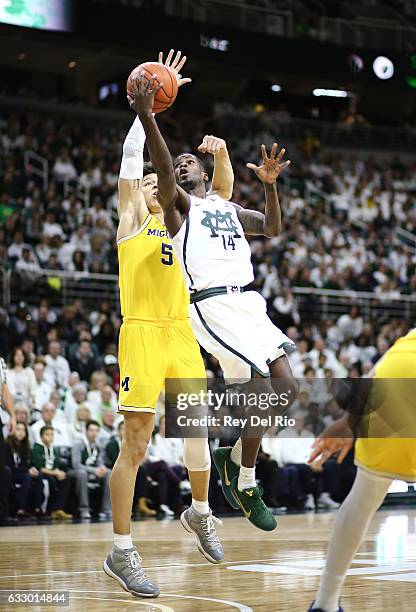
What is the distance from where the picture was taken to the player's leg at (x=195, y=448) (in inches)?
239

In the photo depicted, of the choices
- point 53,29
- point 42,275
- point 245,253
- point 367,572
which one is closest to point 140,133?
point 245,253

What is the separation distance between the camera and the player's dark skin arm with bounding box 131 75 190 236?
575 cm

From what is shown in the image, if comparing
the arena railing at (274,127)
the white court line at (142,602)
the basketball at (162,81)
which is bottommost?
the white court line at (142,602)

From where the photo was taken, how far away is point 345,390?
4.22 meters

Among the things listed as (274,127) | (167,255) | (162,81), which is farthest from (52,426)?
(274,127)

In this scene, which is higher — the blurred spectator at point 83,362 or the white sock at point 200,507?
the blurred spectator at point 83,362

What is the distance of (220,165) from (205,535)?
2482 mm

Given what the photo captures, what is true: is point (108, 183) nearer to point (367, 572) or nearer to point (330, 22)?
point (330, 22)

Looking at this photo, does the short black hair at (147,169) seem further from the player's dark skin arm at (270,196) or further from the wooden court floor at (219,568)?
the wooden court floor at (219,568)

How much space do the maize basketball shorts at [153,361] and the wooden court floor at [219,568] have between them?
1.10m

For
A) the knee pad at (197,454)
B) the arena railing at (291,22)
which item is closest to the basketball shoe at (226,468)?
the knee pad at (197,454)

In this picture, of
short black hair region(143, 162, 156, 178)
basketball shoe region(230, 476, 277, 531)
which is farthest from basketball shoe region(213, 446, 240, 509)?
short black hair region(143, 162, 156, 178)

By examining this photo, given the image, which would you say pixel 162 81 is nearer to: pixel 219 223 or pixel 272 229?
pixel 219 223

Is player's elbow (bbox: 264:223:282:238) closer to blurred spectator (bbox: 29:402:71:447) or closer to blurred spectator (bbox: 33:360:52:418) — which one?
blurred spectator (bbox: 29:402:71:447)
